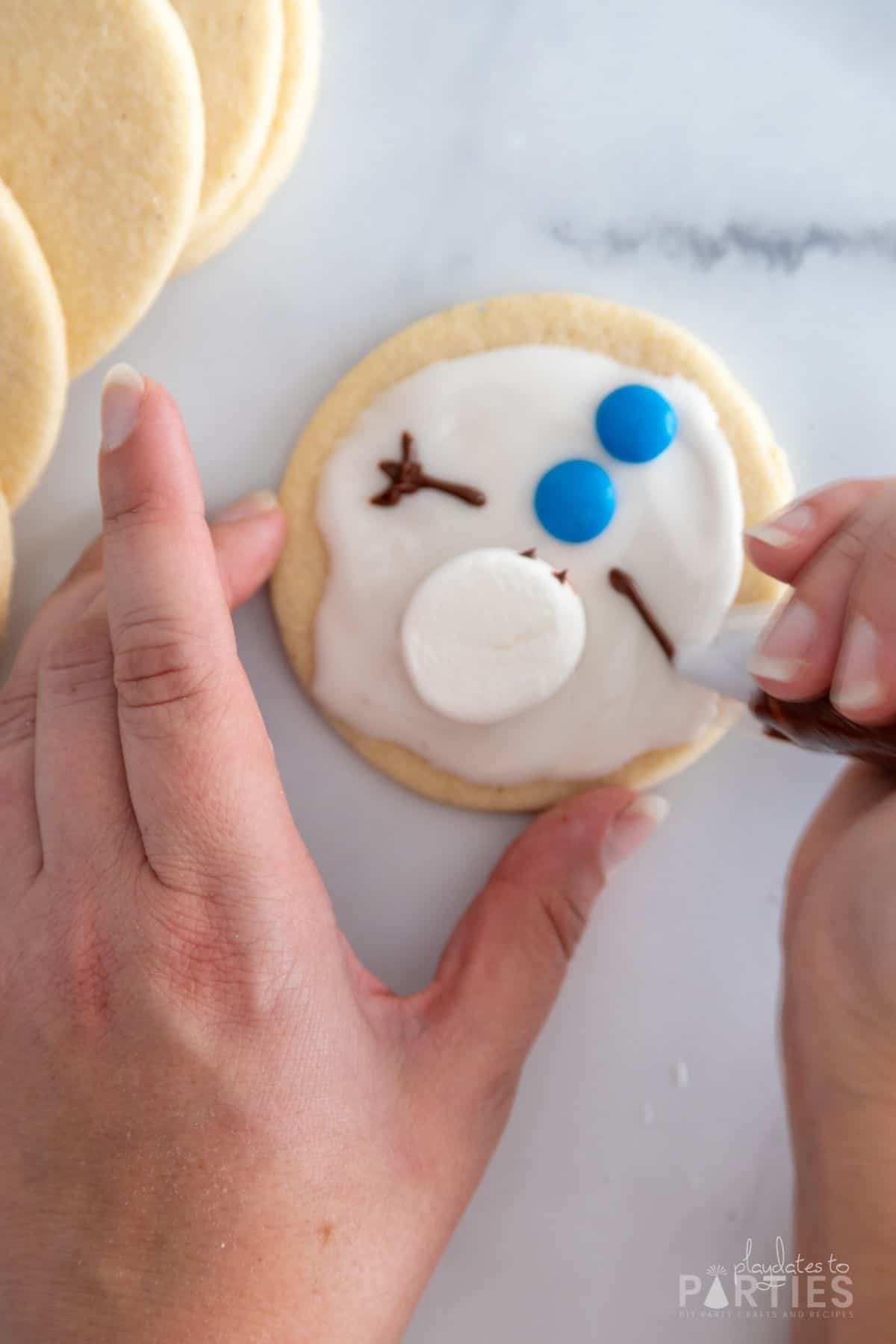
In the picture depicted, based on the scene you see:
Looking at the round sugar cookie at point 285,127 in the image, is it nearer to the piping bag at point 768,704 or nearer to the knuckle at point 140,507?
the knuckle at point 140,507

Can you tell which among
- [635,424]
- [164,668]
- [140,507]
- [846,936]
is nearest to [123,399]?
[140,507]

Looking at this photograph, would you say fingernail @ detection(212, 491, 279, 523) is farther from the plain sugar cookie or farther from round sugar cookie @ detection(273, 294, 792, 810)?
the plain sugar cookie

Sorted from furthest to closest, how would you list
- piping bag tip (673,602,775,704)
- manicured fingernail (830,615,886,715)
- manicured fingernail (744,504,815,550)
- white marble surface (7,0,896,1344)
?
1. white marble surface (7,0,896,1344)
2. piping bag tip (673,602,775,704)
3. manicured fingernail (744,504,815,550)
4. manicured fingernail (830,615,886,715)

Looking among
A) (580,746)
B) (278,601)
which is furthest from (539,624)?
(278,601)

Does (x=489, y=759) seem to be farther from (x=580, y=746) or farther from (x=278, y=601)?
(x=278, y=601)

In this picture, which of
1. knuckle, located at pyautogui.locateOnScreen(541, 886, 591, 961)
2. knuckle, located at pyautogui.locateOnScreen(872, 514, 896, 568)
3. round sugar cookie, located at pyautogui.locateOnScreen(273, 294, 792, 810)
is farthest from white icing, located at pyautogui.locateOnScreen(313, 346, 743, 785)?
knuckle, located at pyautogui.locateOnScreen(872, 514, 896, 568)

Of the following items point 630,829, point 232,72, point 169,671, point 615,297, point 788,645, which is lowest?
point 630,829

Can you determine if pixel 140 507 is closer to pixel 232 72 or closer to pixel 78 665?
pixel 78 665
